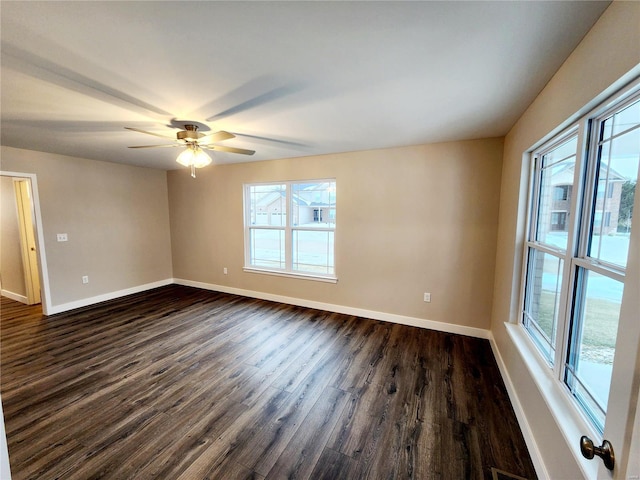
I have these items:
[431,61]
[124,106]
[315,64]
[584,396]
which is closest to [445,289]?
[584,396]

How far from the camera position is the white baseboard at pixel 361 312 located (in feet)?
10.3

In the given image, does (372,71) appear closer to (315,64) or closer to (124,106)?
(315,64)

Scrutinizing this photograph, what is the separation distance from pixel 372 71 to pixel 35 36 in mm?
1776

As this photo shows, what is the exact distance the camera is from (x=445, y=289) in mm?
3207

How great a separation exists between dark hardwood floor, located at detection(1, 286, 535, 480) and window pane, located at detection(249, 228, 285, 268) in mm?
1317

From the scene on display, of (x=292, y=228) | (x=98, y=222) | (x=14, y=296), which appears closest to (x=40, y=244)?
(x=98, y=222)

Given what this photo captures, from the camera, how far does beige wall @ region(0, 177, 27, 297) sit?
4125mm

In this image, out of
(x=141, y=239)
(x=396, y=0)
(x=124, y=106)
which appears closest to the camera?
(x=396, y=0)

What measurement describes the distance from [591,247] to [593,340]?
463 mm

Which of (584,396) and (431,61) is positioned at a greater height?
(431,61)

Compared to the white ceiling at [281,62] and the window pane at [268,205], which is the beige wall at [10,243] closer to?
the white ceiling at [281,62]

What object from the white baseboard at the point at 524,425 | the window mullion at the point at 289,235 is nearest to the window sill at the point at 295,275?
the window mullion at the point at 289,235

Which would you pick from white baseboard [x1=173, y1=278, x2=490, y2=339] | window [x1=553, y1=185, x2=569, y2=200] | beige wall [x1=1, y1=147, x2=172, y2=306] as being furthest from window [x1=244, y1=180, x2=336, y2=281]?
window [x1=553, y1=185, x2=569, y2=200]

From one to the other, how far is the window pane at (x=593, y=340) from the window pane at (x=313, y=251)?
2.84 m
